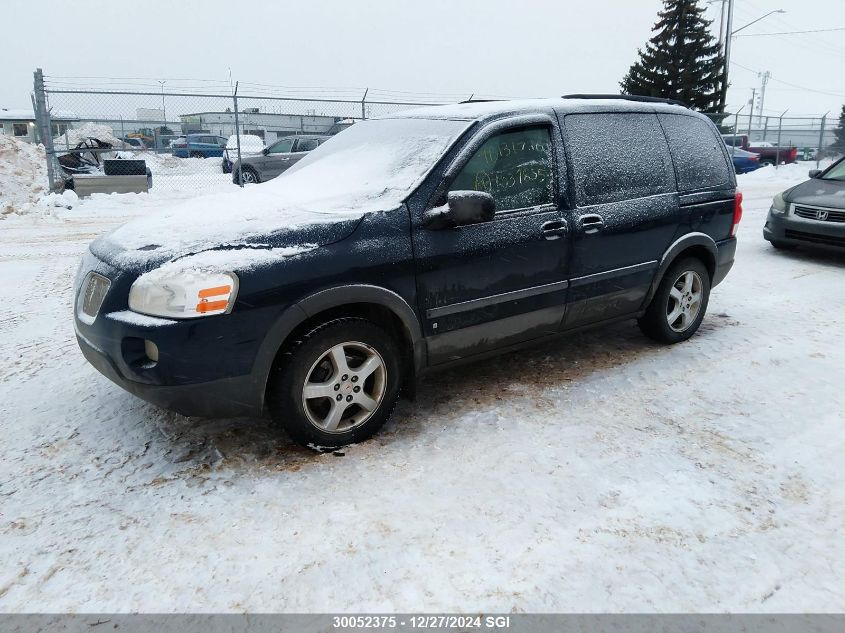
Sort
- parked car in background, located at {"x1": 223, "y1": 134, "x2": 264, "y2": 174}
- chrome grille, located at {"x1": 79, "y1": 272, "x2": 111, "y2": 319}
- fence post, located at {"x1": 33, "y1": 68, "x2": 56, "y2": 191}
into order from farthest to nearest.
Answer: parked car in background, located at {"x1": 223, "y1": 134, "x2": 264, "y2": 174}
fence post, located at {"x1": 33, "y1": 68, "x2": 56, "y2": 191}
chrome grille, located at {"x1": 79, "y1": 272, "x2": 111, "y2": 319}

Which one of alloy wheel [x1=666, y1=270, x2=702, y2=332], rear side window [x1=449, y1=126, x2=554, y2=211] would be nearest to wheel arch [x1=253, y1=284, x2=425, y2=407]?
rear side window [x1=449, y1=126, x2=554, y2=211]

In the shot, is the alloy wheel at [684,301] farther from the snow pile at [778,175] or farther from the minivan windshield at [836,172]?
the snow pile at [778,175]

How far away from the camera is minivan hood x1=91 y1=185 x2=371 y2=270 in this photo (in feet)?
9.93

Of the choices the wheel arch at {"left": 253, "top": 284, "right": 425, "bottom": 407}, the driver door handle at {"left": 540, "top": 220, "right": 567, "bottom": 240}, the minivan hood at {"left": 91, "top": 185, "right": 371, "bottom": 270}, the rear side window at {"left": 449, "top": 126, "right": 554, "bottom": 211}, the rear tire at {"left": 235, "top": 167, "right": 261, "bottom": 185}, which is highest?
the rear side window at {"left": 449, "top": 126, "right": 554, "bottom": 211}

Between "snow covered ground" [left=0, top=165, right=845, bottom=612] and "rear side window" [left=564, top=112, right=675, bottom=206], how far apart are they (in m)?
1.22

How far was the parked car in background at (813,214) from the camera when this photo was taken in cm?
765

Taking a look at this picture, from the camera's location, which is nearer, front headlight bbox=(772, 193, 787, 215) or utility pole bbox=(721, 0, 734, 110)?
front headlight bbox=(772, 193, 787, 215)

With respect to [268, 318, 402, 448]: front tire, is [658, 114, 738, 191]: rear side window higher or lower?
higher

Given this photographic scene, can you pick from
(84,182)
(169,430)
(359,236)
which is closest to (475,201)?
(359,236)

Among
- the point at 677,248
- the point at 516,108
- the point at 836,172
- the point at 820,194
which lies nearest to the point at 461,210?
the point at 516,108

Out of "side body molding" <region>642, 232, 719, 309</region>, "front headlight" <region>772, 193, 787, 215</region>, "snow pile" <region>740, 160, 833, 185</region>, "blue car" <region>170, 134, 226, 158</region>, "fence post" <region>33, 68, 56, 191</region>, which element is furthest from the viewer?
"blue car" <region>170, 134, 226, 158</region>

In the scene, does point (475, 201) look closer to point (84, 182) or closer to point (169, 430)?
point (169, 430)

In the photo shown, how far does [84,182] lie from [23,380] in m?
11.0

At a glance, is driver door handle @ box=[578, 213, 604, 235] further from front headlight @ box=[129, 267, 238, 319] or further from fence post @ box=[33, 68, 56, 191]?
fence post @ box=[33, 68, 56, 191]
